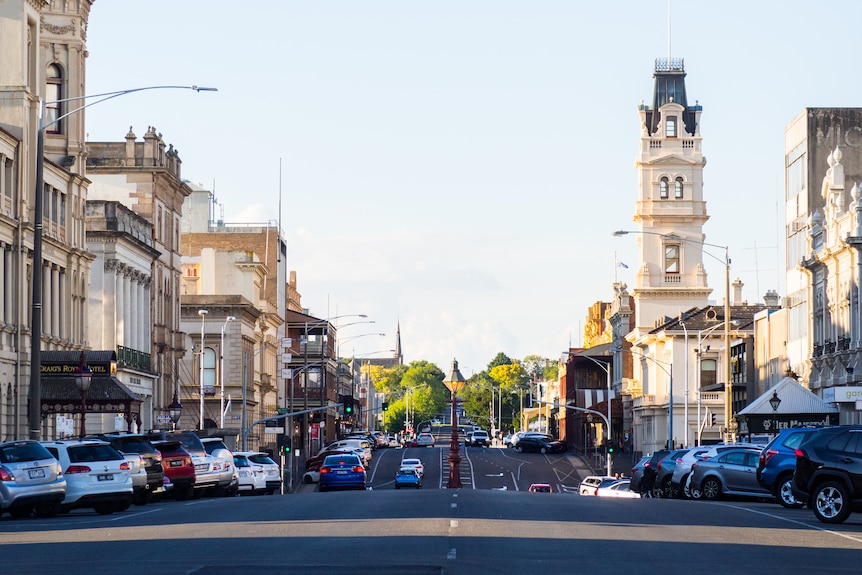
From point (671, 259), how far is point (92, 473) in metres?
86.7

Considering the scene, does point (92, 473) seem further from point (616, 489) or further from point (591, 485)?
point (591, 485)

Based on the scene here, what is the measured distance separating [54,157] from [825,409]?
2986 cm

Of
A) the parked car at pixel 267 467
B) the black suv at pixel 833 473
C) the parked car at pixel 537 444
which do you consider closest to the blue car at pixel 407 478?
the parked car at pixel 267 467

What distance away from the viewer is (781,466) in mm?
33750

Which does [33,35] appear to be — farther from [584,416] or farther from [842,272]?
[584,416]

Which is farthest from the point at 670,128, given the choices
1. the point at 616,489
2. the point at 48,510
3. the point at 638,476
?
the point at 48,510

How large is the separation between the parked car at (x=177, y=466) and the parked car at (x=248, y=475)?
6.29 meters

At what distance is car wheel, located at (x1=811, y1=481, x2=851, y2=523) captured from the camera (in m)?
27.8

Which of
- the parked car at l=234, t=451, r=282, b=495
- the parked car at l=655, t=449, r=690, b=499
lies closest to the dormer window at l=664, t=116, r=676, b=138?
the parked car at l=234, t=451, r=282, b=495

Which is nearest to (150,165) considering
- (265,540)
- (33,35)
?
(33,35)

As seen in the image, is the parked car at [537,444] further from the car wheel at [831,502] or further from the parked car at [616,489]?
the car wheel at [831,502]

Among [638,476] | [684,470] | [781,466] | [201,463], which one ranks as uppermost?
[781,466]

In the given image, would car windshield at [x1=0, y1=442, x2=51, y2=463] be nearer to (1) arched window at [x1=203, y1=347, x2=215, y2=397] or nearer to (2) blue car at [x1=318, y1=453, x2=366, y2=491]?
(2) blue car at [x1=318, y1=453, x2=366, y2=491]

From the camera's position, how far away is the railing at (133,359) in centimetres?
6888
